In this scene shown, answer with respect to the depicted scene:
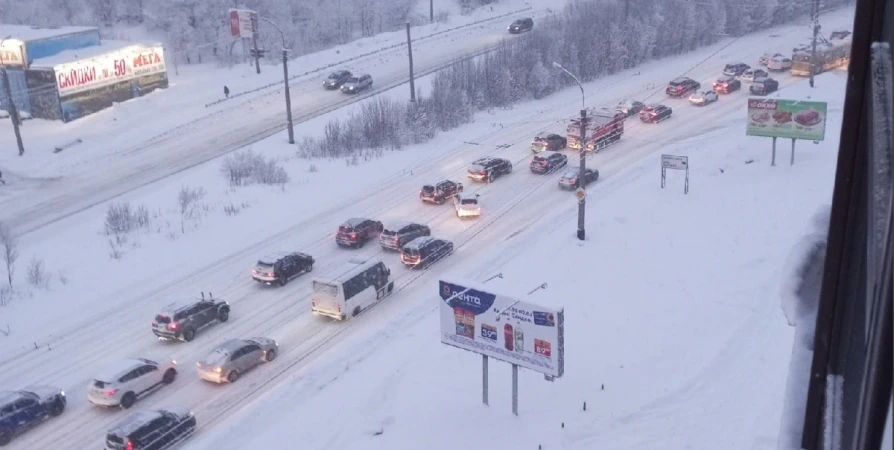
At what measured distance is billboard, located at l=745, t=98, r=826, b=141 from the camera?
38.4 meters

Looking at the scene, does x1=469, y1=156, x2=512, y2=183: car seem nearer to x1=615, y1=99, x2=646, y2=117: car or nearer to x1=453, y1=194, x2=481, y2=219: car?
x1=453, y1=194, x2=481, y2=219: car

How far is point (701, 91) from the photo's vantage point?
175 feet

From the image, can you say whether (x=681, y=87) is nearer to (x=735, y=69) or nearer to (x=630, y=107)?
(x=630, y=107)

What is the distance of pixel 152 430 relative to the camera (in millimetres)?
19781

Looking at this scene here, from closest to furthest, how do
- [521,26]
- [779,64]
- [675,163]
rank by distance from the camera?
1. [675,163]
2. [779,64]
3. [521,26]

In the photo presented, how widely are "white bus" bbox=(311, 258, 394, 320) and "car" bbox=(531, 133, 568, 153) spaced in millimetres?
17542

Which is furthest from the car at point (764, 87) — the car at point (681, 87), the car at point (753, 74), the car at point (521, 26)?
the car at point (521, 26)

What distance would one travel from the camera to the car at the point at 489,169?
129 feet

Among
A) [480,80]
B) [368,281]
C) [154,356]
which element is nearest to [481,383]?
[368,281]

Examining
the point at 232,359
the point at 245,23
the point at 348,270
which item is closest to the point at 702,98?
the point at 245,23

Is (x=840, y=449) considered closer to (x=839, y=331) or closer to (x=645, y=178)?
(x=839, y=331)

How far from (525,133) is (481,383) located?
89.1 feet

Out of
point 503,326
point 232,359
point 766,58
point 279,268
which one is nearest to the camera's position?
point 503,326

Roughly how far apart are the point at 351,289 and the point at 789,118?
2325 cm
